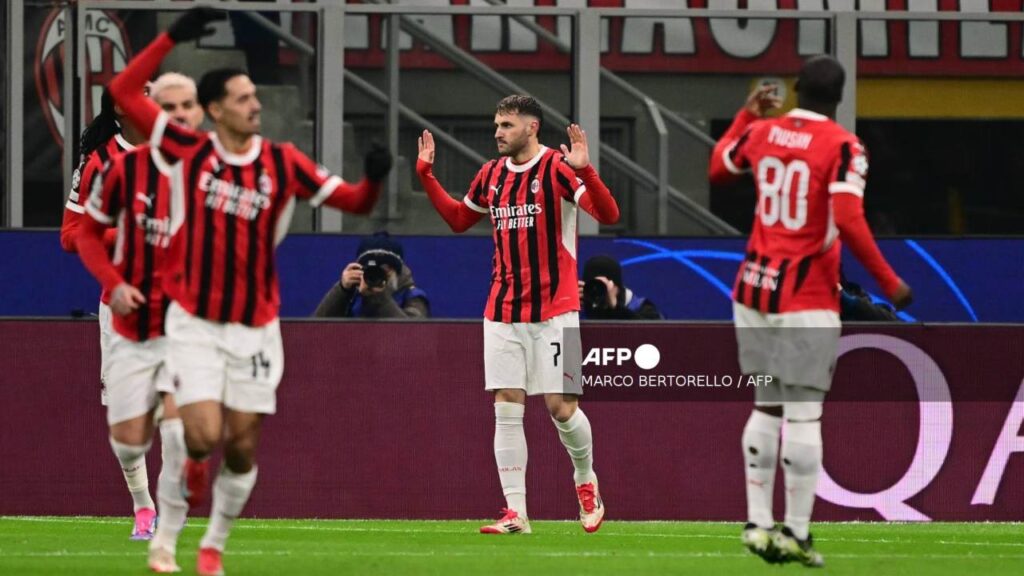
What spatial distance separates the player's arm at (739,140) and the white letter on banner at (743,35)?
6435 mm

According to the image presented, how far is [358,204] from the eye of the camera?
7570 millimetres

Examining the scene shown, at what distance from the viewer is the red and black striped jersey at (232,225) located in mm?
7477

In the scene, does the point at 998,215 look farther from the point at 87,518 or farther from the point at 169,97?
the point at 169,97

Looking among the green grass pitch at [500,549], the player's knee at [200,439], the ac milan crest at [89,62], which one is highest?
the ac milan crest at [89,62]

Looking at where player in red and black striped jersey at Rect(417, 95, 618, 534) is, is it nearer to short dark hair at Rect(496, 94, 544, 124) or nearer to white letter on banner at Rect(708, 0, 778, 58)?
short dark hair at Rect(496, 94, 544, 124)

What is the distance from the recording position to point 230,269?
295 inches

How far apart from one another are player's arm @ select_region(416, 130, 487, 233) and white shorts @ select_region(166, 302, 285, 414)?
10.6 ft

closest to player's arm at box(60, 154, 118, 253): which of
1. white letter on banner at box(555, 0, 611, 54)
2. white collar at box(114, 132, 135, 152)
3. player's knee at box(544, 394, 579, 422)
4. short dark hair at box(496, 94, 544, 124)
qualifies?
white collar at box(114, 132, 135, 152)

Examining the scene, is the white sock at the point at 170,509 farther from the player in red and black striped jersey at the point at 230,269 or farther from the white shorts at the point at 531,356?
the white shorts at the point at 531,356

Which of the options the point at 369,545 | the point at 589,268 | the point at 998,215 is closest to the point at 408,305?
the point at 589,268

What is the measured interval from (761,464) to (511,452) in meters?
2.55

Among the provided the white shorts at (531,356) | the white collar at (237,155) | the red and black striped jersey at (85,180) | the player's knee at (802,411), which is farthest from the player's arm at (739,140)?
the red and black striped jersey at (85,180)

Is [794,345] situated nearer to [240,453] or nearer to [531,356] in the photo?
[240,453]

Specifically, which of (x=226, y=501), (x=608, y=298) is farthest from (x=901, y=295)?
(x=608, y=298)
